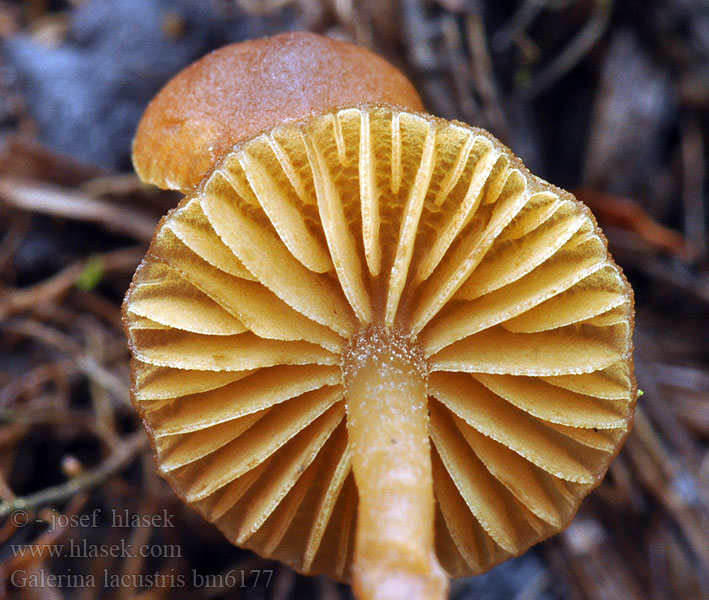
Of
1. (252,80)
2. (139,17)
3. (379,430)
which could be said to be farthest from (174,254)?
(139,17)

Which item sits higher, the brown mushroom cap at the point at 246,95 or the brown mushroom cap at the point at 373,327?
the brown mushroom cap at the point at 246,95

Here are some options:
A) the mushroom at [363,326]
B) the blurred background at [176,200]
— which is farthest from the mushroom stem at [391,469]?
the blurred background at [176,200]

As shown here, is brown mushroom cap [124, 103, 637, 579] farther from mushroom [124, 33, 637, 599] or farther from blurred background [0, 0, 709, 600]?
blurred background [0, 0, 709, 600]

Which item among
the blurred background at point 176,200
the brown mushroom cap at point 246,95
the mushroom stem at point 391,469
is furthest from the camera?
the blurred background at point 176,200

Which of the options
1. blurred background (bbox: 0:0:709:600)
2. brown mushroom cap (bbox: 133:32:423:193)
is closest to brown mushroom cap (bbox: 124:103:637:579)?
brown mushroom cap (bbox: 133:32:423:193)

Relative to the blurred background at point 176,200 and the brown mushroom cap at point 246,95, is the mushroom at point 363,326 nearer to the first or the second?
the brown mushroom cap at point 246,95

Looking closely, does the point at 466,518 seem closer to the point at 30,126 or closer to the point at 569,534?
the point at 569,534

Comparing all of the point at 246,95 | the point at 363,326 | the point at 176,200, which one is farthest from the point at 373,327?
the point at 176,200
